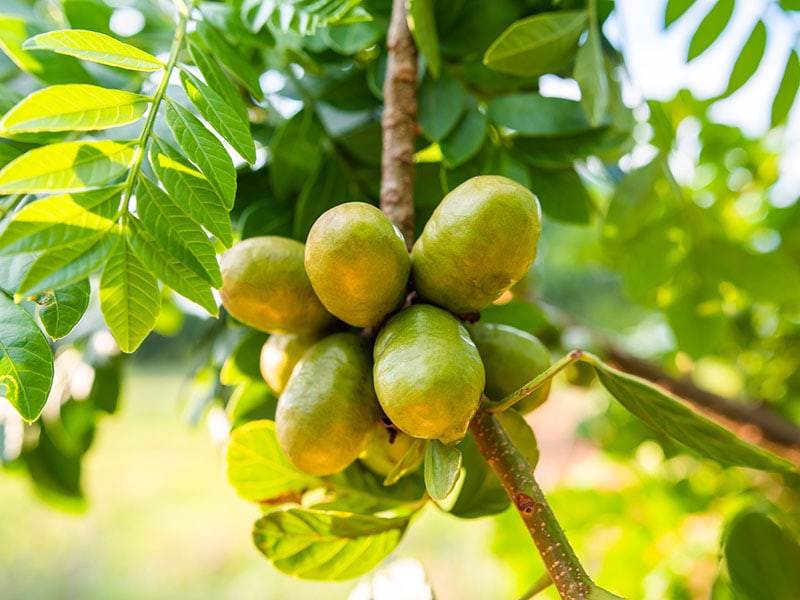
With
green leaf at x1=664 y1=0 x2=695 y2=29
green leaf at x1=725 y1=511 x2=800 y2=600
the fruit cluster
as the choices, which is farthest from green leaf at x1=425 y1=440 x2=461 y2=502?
green leaf at x1=664 y1=0 x2=695 y2=29

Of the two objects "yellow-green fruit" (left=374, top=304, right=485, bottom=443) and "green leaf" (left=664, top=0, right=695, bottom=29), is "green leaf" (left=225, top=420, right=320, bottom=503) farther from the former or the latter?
"green leaf" (left=664, top=0, right=695, bottom=29)

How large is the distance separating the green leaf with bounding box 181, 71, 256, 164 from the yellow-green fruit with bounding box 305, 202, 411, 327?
0.23ft

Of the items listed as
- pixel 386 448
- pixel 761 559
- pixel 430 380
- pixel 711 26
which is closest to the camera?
pixel 430 380

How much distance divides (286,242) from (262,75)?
0.27 meters

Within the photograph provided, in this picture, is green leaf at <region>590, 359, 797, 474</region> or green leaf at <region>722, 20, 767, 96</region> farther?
green leaf at <region>722, 20, 767, 96</region>

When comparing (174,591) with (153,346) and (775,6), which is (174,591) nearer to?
(153,346)

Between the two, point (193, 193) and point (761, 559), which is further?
point (761, 559)

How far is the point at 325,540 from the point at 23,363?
217 mm

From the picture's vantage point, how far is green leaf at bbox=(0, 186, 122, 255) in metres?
0.35

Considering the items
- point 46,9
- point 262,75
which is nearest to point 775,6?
point 262,75

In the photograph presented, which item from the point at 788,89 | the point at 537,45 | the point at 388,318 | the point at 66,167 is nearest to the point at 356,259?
the point at 388,318

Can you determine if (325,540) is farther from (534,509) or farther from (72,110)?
(72,110)

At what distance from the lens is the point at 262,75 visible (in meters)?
0.66

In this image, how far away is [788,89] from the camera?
692 millimetres
